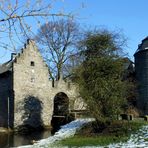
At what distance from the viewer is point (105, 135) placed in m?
20.3

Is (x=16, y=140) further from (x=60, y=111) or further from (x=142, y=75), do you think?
(x=142, y=75)

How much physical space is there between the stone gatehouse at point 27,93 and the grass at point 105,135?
15964mm

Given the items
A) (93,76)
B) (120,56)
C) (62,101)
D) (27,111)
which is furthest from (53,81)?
(93,76)

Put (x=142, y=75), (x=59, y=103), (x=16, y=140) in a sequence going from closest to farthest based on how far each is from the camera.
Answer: (x=16, y=140)
(x=142, y=75)
(x=59, y=103)

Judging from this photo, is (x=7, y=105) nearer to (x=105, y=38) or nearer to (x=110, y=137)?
(x=105, y=38)

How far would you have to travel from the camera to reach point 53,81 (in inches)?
1722

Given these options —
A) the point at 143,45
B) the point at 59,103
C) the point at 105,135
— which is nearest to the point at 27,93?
the point at 59,103

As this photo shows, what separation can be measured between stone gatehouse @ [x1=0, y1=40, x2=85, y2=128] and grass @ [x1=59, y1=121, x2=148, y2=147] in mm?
15964

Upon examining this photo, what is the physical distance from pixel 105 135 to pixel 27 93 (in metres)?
Result: 21.1

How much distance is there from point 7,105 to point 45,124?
15.1 ft

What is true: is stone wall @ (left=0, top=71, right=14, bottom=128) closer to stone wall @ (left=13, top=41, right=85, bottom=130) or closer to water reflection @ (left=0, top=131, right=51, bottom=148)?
stone wall @ (left=13, top=41, right=85, bottom=130)

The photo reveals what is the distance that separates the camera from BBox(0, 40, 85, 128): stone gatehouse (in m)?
39.4

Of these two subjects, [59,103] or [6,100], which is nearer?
[6,100]

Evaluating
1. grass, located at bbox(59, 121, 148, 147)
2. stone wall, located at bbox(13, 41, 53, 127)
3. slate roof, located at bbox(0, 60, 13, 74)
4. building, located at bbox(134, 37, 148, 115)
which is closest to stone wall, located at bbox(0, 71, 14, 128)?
slate roof, located at bbox(0, 60, 13, 74)
